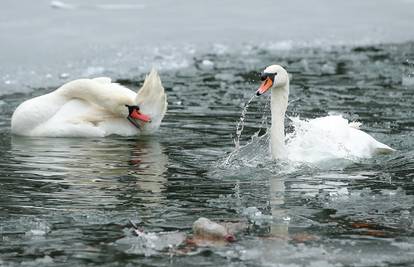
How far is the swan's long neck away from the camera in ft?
28.6

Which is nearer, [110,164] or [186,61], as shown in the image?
[110,164]

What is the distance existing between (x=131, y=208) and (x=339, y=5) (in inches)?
505

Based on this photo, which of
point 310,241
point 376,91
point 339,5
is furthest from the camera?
point 339,5

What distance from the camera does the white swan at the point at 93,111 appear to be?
10430 mm

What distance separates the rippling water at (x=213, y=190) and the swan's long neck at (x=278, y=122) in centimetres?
15

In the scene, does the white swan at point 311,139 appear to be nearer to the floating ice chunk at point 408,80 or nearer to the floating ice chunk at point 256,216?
the floating ice chunk at point 256,216

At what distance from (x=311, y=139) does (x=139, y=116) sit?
2.41 m

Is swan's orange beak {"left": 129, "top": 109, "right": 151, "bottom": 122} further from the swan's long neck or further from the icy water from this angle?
the swan's long neck

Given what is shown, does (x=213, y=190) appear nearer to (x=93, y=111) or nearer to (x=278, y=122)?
(x=278, y=122)

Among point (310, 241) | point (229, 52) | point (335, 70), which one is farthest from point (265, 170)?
point (229, 52)

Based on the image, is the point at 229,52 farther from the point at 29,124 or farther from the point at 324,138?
the point at 324,138

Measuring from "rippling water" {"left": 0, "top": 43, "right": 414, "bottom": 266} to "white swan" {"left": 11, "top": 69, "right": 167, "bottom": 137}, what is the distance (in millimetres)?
197

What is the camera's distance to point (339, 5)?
18984 mm

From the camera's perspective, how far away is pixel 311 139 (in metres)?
8.83
